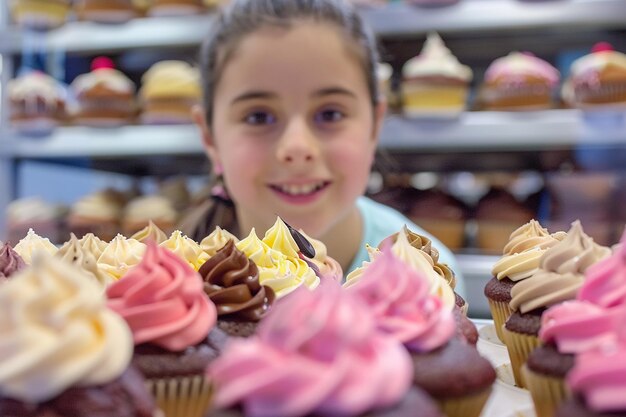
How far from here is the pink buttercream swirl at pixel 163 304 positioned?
123cm

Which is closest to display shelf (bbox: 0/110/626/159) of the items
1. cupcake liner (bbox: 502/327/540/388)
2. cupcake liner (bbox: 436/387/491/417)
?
cupcake liner (bbox: 502/327/540/388)

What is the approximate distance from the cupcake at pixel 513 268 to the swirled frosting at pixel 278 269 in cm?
53

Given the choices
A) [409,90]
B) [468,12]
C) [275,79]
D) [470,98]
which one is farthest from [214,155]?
[470,98]

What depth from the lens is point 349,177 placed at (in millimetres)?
2512

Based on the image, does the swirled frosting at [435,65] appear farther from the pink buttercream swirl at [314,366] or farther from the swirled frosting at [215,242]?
the pink buttercream swirl at [314,366]

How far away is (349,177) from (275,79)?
46 cm

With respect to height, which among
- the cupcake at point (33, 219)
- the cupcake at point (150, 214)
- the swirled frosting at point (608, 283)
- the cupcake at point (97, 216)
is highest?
the swirled frosting at point (608, 283)

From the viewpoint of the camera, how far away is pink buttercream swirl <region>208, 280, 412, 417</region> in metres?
0.84

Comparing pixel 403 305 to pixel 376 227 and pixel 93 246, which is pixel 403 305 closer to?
pixel 93 246

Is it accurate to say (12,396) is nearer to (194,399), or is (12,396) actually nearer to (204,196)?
(194,399)

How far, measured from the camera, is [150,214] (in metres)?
3.69

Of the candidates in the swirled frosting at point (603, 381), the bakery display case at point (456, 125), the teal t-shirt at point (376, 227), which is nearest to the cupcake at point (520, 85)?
the bakery display case at point (456, 125)

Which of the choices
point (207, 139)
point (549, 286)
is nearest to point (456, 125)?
point (207, 139)

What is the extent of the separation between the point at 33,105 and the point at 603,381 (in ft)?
11.7
